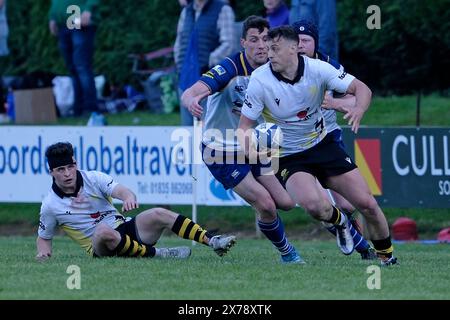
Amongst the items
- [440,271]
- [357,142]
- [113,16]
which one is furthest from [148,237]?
[113,16]

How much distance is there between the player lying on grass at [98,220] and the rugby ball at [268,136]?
84 cm

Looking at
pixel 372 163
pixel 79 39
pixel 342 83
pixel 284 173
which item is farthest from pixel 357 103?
pixel 79 39

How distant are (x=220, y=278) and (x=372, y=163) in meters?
6.21

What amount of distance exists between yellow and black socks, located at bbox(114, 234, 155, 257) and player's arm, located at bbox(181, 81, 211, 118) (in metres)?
1.20

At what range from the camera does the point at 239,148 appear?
11.5 m

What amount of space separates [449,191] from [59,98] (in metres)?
9.06

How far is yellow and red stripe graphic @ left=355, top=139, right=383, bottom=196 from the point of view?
50.7ft

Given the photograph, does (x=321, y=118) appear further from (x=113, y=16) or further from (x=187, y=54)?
(x=113, y=16)

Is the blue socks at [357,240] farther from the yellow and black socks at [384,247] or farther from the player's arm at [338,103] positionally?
the player's arm at [338,103]

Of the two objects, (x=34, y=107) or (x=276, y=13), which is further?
(x=34, y=107)

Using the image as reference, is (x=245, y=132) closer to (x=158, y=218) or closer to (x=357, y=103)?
(x=357, y=103)

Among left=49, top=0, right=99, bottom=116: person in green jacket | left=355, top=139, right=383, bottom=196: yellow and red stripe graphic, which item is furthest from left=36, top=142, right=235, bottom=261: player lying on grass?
left=49, top=0, right=99, bottom=116: person in green jacket

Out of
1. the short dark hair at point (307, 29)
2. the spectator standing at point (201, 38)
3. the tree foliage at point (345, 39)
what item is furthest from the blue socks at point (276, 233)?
the tree foliage at point (345, 39)

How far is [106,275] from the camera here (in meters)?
9.63
